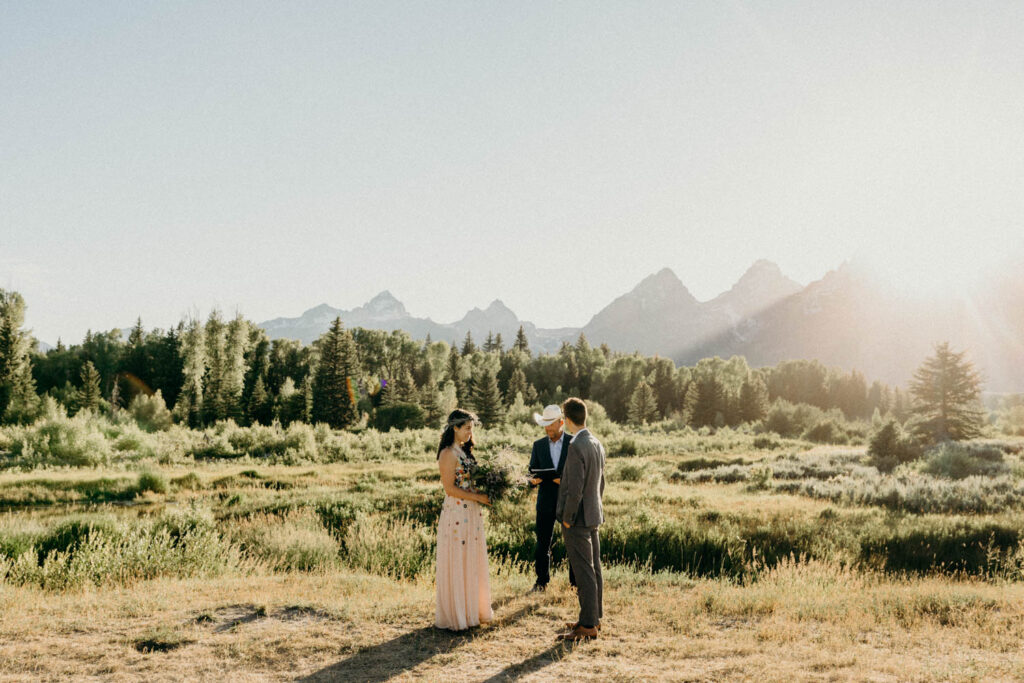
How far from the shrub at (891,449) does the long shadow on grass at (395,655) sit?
31.1 metres

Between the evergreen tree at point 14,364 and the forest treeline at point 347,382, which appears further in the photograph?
the forest treeline at point 347,382

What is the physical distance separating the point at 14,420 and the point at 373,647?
57.7m

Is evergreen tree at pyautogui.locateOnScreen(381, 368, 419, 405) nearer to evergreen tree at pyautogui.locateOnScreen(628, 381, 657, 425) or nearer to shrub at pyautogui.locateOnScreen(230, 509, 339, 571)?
evergreen tree at pyautogui.locateOnScreen(628, 381, 657, 425)

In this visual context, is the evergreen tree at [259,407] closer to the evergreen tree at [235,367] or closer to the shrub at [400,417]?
the evergreen tree at [235,367]

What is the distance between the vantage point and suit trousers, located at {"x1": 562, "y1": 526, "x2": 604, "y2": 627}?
21.4 feet

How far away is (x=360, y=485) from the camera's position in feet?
81.5

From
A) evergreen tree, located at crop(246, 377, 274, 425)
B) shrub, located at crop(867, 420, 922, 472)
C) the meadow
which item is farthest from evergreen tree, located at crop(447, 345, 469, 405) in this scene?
the meadow

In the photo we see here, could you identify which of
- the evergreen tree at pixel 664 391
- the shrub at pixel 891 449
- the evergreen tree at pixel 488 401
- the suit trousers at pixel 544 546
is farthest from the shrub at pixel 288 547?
the evergreen tree at pixel 664 391

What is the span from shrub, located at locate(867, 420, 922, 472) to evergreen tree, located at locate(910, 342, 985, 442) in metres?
3.92

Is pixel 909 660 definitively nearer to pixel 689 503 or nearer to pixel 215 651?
pixel 215 651

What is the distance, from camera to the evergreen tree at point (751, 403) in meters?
75.9

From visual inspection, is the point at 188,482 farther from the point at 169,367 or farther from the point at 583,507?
the point at 169,367

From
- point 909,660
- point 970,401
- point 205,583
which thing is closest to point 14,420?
point 205,583

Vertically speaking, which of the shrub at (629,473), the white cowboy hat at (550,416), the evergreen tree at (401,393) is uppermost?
the evergreen tree at (401,393)
